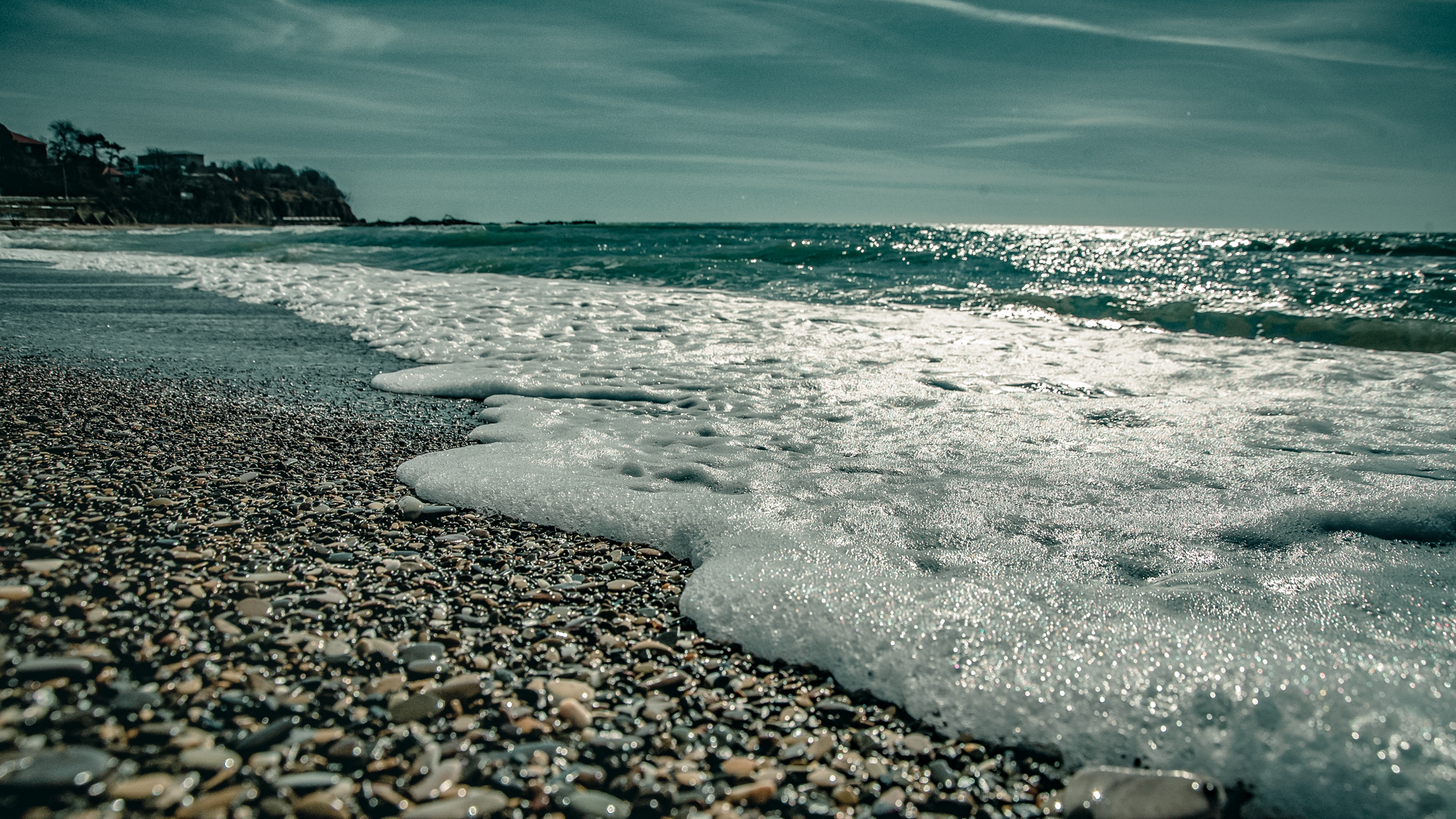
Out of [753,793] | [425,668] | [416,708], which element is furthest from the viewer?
[425,668]

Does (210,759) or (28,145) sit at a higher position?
(28,145)

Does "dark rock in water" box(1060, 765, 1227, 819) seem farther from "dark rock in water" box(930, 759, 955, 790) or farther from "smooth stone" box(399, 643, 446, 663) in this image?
"smooth stone" box(399, 643, 446, 663)

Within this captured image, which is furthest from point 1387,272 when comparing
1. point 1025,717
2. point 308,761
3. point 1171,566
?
point 308,761

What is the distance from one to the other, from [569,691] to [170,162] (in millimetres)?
101832

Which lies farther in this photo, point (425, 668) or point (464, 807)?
point (425, 668)

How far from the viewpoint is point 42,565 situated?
159cm

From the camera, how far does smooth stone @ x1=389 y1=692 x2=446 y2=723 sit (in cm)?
124

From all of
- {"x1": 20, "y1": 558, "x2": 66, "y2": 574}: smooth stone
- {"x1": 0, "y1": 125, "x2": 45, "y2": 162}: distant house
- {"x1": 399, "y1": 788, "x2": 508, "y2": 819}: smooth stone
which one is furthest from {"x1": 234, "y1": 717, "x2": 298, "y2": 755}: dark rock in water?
{"x1": 0, "y1": 125, "x2": 45, "y2": 162}: distant house

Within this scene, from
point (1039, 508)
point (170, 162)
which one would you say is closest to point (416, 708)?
point (1039, 508)

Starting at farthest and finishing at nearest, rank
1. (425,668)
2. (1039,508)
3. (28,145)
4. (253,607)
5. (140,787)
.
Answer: (28,145), (1039,508), (253,607), (425,668), (140,787)

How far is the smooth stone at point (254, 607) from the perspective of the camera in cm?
151

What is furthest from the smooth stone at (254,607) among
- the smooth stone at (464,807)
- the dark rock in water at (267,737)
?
the smooth stone at (464,807)

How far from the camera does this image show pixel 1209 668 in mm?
1458

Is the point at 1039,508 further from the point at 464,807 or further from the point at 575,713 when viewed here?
the point at 464,807
